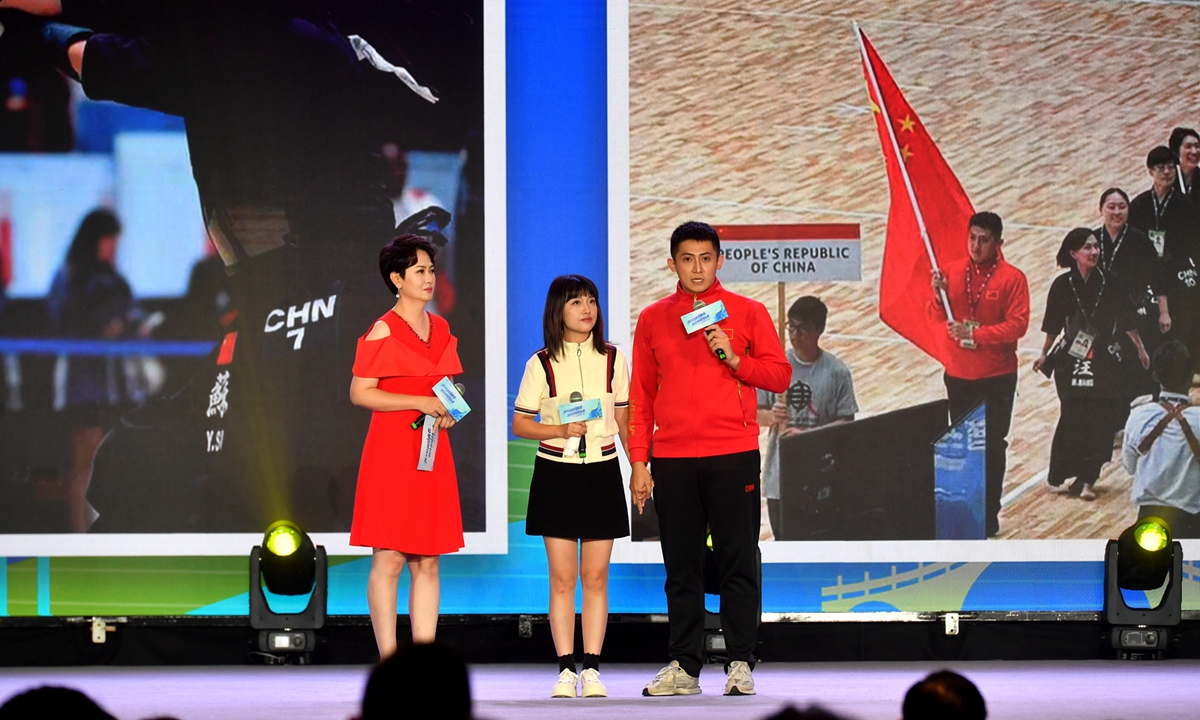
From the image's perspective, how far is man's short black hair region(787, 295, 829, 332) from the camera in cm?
482

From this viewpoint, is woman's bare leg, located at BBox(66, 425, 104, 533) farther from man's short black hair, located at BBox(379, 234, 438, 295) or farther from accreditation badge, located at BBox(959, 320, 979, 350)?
accreditation badge, located at BBox(959, 320, 979, 350)

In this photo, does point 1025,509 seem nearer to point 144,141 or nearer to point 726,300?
point 726,300

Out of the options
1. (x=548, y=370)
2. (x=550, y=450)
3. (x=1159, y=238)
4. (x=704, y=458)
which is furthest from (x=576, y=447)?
(x=1159, y=238)

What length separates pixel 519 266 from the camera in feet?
16.5

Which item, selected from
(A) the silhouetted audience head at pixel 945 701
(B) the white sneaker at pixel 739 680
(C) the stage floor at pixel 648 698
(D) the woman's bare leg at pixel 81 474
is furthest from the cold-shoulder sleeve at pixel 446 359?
(A) the silhouetted audience head at pixel 945 701

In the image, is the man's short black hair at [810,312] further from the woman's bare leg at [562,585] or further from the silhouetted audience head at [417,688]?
the silhouetted audience head at [417,688]

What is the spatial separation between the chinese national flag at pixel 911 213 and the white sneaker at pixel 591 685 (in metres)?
1.88

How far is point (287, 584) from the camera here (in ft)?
15.2

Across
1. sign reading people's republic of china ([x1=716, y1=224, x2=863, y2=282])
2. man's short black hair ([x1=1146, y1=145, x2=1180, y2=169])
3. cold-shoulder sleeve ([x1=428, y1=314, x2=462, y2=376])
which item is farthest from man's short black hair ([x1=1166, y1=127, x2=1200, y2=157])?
cold-shoulder sleeve ([x1=428, y1=314, x2=462, y2=376])

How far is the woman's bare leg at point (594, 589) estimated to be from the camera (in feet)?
12.7

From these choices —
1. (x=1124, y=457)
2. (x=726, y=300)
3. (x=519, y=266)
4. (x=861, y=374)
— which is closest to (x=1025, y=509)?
(x=1124, y=457)

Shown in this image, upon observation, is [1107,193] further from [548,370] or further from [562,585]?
[562,585]

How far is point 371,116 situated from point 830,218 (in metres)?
1.80

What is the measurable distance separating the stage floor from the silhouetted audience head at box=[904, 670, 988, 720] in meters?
1.26
